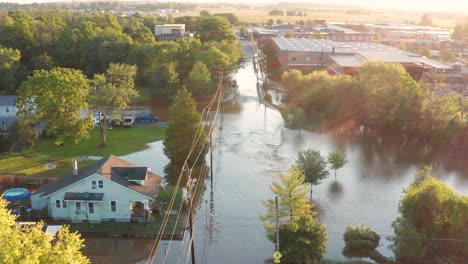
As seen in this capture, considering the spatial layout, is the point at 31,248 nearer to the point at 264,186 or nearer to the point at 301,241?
the point at 301,241

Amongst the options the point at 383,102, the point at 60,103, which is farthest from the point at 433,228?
the point at 60,103

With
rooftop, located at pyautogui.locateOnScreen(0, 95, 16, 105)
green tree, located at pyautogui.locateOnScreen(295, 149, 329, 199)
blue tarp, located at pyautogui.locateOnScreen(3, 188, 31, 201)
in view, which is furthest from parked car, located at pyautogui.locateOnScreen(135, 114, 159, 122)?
green tree, located at pyautogui.locateOnScreen(295, 149, 329, 199)

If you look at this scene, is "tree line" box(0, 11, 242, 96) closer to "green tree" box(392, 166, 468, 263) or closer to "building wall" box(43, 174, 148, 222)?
"building wall" box(43, 174, 148, 222)

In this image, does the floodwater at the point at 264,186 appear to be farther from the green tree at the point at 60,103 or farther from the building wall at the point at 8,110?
the building wall at the point at 8,110

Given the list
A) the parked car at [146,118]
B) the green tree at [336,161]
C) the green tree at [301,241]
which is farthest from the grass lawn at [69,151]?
the green tree at [301,241]

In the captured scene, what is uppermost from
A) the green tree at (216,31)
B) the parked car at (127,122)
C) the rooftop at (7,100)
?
the green tree at (216,31)
